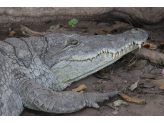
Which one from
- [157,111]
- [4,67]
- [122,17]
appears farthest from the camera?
[122,17]

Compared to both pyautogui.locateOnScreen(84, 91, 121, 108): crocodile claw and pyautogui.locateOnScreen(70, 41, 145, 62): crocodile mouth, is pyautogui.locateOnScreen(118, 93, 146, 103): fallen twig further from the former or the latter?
pyautogui.locateOnScreen(70, 41, 145, 62): crocodile mouth

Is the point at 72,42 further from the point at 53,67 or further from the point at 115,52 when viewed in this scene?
the point at 115,52

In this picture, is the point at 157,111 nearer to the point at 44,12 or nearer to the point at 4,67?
the point at 4,67

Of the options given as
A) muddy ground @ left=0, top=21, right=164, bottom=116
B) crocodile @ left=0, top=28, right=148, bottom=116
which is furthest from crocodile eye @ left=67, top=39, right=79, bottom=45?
muddy ground @ left=0, top=21, right=164, bottom=116

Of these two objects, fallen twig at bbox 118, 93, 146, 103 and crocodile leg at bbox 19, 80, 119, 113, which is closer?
crocodile leg at bbox 19, 80, 119, 113

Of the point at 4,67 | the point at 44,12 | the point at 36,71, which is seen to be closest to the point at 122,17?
the point at 44,12

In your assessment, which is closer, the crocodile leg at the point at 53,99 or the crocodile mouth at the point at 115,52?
the crocodile leg at the point at 53,99

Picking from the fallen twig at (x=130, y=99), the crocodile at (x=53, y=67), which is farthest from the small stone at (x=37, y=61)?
the fallen twig at (x=130, y=99)

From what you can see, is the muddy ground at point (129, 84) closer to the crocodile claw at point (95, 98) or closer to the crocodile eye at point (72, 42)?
the crocodile claw at point (95, 98)
